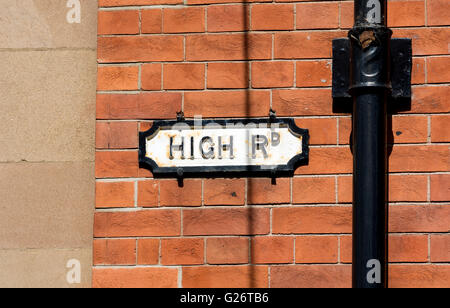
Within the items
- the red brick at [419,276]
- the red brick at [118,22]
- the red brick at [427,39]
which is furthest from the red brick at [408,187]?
the red brick at [118,22]

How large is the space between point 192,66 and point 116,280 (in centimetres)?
89

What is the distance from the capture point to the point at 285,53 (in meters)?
2.46

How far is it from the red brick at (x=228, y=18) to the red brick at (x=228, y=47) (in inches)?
1.1

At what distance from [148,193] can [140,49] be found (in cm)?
58

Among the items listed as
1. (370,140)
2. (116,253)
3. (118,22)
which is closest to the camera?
(370,140)

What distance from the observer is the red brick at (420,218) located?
2.33 metres

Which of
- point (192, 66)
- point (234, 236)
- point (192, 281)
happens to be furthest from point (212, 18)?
point (192, 281)

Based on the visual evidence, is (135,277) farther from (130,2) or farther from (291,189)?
(130,2)

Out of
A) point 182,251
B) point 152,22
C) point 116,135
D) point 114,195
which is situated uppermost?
point 152,22

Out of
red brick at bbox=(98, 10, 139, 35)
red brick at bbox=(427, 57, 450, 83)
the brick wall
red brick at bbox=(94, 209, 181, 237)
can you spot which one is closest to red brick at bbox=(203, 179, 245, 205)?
the brick wall

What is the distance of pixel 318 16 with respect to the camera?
2453 mm

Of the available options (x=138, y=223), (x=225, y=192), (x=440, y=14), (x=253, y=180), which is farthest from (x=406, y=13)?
(x=138, y=223)
